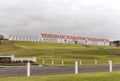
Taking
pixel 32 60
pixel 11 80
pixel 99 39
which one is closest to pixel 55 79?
pixel 11 80

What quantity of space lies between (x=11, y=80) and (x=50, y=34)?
479 ft

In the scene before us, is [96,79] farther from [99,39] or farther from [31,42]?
[99,39]

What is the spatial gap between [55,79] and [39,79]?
2.95 feet

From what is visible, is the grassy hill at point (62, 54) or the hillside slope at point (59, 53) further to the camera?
the hillside slope at point (59, 53)

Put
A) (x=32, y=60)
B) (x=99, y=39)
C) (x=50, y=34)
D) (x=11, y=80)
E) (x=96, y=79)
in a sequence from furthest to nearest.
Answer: (x=99, y=39)
(x=50, y=34)
(x=32, y=60)
(x=96, y=79)
(x=11, y=80)

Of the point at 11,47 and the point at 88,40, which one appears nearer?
the point at 11,47

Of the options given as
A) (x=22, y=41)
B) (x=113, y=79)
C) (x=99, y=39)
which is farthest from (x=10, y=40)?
(x=113, y=79)

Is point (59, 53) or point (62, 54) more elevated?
point (59, 53)

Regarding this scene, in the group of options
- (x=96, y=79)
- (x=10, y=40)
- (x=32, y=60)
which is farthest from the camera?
(x=10, y=40)

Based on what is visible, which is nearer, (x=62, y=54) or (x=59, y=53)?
(x=62, y=54)

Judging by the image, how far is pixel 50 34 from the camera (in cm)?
16700

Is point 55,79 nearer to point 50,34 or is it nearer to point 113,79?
point 113,79

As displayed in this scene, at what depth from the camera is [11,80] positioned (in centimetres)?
2120

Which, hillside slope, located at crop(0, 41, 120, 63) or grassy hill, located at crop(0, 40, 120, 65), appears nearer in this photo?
grassy hill, located at crop(0, 40, 120, 65)
